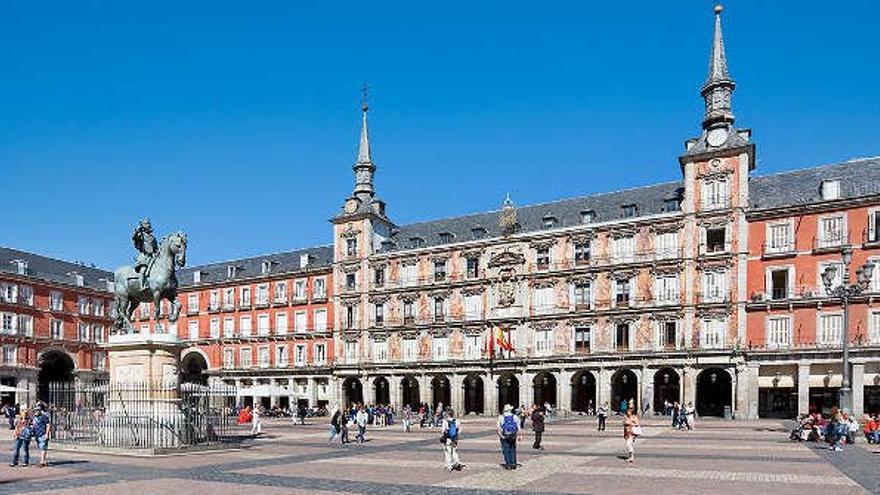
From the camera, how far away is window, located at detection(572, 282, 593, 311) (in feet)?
190

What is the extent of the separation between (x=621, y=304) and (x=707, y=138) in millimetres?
13877

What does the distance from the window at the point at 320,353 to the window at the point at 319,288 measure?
470 centimetres

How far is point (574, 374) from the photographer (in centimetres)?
5778

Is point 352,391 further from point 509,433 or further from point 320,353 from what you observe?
point 509,433

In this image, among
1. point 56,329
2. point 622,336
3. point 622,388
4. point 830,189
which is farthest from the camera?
point 56,329

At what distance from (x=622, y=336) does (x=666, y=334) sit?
337 centimetres

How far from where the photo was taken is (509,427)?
1875 centimetres

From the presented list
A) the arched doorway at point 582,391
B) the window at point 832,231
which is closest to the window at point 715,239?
the window at point 832,231

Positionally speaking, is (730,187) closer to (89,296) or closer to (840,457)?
(840,457)

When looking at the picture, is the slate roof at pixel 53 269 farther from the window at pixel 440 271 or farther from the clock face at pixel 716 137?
the clock face at pixel 716 137

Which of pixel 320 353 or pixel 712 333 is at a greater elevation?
pixel 712 333

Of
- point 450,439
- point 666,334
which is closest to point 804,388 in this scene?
point 666,334

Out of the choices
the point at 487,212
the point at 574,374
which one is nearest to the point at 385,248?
the point at 487,212

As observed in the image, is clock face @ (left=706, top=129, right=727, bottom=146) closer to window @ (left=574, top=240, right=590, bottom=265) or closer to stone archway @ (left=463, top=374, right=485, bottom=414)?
window @ (left=574, top=240, right=590, bottom=265)
